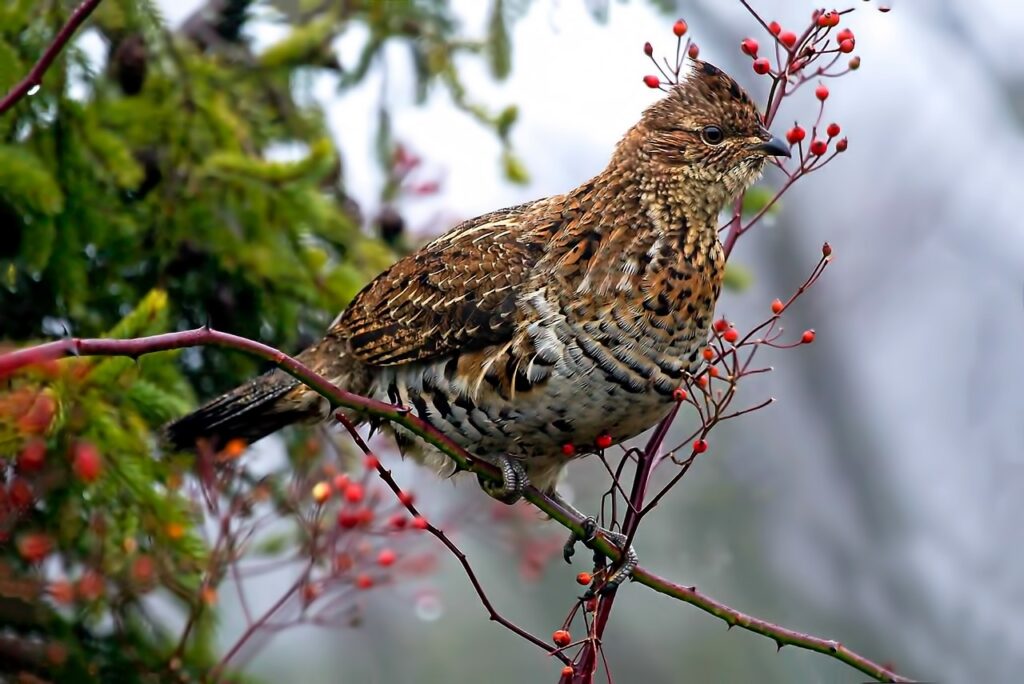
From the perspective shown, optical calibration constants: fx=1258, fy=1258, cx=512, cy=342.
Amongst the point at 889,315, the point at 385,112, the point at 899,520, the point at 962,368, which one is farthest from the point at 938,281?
the point at 385,112

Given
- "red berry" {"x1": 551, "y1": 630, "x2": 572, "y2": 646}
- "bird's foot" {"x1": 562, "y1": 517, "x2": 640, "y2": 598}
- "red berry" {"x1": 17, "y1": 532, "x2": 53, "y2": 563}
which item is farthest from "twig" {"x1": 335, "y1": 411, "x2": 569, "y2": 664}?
"red berry" {"x1": 17, "y1": 532, "x2": 53, "y2": 563}

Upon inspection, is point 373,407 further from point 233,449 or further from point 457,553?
point 233,449

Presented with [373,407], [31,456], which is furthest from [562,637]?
[31,456]

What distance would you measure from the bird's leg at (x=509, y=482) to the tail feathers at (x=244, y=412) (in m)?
0.64

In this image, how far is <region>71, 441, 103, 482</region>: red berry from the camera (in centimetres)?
284

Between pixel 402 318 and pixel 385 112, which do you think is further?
pixel 385 112

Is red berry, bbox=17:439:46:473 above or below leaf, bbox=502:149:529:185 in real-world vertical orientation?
below

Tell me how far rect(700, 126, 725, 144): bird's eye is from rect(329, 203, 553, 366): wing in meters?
0.48

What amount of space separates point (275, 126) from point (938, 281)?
5.14 meters

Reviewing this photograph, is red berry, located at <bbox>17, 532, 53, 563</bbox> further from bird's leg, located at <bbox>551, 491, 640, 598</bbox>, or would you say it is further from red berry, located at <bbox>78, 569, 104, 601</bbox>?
bird's leg, located at <bbox>551, 491, 640, 598</bbox>

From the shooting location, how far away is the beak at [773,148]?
3115mm

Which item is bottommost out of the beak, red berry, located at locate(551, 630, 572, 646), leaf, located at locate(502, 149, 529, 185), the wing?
red berry, located at locate(551, 630, 572, 646)

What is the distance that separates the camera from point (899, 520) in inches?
288

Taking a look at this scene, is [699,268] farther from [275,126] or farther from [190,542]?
[275,126]
